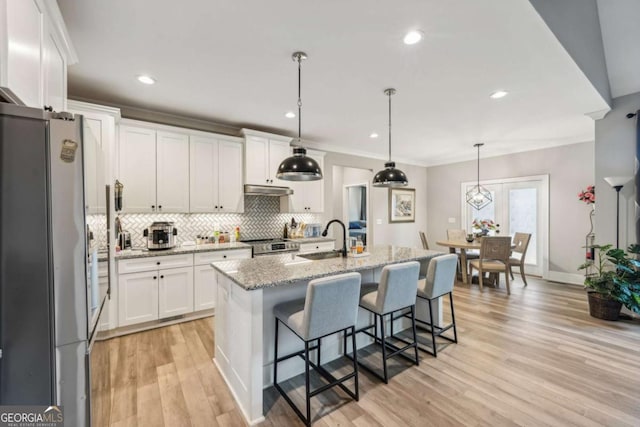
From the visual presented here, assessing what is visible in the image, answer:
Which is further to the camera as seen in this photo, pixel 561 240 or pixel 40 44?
pixel 561 240

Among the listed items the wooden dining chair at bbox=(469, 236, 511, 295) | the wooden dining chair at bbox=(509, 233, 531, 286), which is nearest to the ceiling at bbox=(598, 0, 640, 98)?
the wooden dining chair at bbox=(469, 236, 511, 295)

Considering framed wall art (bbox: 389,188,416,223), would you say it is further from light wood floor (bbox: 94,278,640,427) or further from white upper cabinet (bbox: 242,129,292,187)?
light wood floor (bbox: 94,278,640,427)

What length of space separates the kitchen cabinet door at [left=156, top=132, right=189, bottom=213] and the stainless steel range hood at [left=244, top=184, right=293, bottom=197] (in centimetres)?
84

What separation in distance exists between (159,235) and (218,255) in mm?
742

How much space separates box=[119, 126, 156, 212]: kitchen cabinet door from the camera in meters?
3.27

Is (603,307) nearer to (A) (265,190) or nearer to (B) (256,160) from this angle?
(A) (265,190)

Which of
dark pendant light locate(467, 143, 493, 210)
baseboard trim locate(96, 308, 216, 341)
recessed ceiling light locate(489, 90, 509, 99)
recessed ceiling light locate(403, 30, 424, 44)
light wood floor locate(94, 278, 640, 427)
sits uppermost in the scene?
recessed ceiling light locate(489, 90, 509, 99)

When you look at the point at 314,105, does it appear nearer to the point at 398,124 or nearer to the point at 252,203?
the point at 398,124

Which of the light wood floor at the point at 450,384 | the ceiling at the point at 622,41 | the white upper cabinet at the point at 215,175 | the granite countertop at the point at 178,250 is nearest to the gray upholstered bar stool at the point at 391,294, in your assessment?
the light wood floor at the point at 450,384

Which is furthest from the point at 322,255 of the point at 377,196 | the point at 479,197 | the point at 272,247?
the point at 479,197

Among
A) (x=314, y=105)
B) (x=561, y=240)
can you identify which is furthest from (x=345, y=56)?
(x=561, y=240)

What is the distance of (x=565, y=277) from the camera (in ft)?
→ 16.9

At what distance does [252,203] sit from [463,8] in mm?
3597

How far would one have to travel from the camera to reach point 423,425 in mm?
1794
